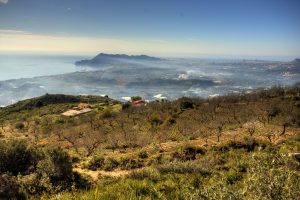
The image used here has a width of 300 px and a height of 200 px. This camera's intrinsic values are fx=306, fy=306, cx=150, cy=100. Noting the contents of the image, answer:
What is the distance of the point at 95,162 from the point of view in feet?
50.4

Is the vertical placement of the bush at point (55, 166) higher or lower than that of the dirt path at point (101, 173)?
higher

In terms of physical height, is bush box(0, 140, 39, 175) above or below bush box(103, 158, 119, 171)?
above

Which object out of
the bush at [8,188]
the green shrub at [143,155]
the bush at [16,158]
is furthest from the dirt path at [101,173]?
Answer: the bush at [8,188]

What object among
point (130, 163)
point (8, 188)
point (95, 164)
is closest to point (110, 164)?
point (95, 164)

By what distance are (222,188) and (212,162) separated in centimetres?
918

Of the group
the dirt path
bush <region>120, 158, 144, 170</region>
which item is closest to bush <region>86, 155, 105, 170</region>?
the dirt path

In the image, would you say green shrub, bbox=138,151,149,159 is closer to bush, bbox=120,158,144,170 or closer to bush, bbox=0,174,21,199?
bush, bbox=120,158,144,170

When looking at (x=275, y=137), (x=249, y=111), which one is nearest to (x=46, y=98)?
(x=249, y=111)

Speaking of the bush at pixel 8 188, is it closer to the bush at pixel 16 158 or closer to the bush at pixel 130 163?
the bush at pixel 16 158

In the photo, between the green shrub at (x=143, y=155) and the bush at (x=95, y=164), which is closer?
the bush at (x=95, y=164)

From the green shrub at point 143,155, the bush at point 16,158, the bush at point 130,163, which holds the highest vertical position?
the bush at point 16,158

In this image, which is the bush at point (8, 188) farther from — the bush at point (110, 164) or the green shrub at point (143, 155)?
the green shrub at point (143, 155)

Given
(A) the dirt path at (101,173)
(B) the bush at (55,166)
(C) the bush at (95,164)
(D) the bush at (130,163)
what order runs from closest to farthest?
(B) the bush at (55,166)
(A) the dirt path at (101,173)
(D) the bush at (130,163)
(C) the bush at (95,164)

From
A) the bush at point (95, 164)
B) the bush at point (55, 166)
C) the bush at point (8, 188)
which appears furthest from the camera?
the bush at point (95, 164)
